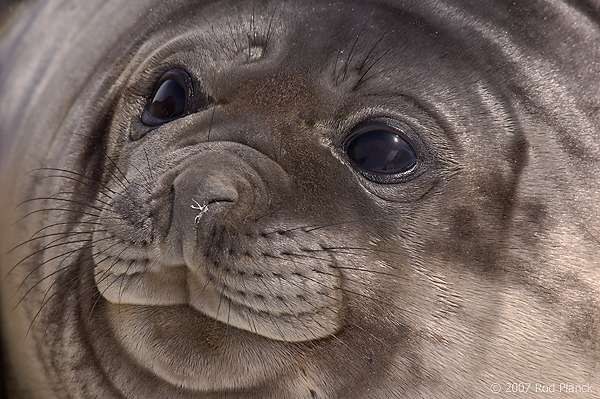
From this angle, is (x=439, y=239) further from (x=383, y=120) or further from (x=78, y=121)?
(x=78, y=121)

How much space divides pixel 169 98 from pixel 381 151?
0.80 meters

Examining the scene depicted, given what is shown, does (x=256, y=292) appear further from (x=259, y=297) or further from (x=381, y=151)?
(x=381, y=151)

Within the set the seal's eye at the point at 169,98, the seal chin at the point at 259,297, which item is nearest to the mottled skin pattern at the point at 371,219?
the seal chin at the point at 259,297

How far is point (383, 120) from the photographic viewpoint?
78.9 inches

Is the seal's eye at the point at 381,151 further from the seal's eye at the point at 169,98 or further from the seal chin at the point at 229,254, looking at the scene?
the seal's eye at the point at 169,98

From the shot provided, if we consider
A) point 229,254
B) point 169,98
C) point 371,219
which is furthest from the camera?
point 169,98

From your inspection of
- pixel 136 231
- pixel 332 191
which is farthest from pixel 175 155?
pixel 332 191

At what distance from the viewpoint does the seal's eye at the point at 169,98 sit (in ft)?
7.49

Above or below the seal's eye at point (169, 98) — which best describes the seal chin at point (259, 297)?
below

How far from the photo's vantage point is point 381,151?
2.02 m

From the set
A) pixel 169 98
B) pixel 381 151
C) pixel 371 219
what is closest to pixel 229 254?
pixel 371 219

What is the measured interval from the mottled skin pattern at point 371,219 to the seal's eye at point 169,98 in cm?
11

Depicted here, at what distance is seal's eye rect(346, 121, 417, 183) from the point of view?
2002 millimetres

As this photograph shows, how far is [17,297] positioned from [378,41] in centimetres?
192
